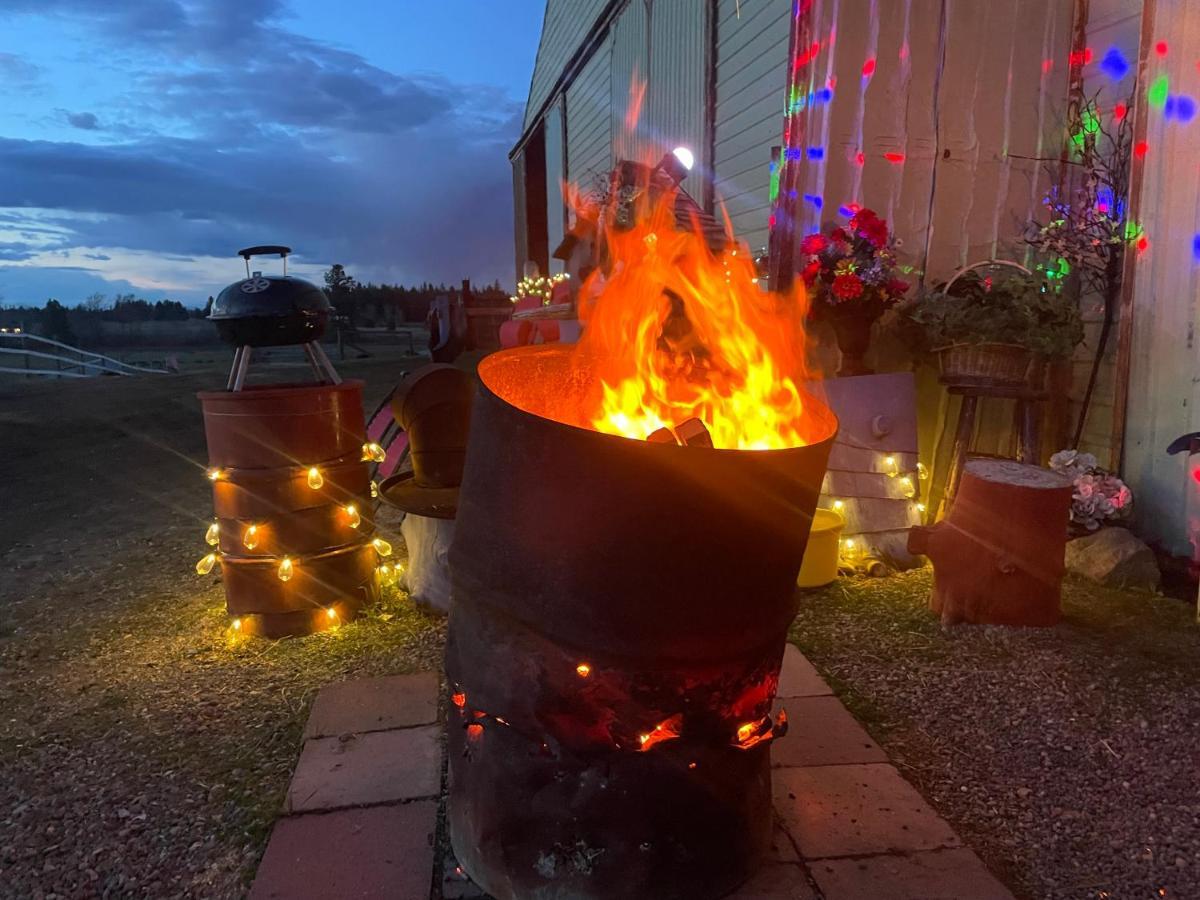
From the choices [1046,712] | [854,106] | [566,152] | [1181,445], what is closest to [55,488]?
[854,106]

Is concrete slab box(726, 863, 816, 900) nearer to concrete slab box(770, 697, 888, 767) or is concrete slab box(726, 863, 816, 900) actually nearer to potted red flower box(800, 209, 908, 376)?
concrete slab box(770, 697, 888, 767)

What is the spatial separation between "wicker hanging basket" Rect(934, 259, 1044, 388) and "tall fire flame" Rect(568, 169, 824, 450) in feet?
9.96

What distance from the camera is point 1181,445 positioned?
365 cm

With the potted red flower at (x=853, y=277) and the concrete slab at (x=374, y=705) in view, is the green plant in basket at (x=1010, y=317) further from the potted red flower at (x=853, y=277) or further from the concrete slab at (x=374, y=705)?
the concrete slab at (x=374, y=705)

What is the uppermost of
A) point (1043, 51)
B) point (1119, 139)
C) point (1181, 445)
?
point (1043, 51)

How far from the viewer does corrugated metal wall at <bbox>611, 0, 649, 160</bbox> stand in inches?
384

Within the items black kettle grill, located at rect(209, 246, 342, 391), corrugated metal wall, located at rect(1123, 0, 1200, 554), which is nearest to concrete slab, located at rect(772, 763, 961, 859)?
black kettle grill, located at rect(209, 246, 342, 391)

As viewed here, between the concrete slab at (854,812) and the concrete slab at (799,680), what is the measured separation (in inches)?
21.4

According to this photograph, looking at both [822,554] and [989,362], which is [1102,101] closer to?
[989,362]

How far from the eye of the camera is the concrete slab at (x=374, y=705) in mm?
2902

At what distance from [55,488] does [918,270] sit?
795 centimetres

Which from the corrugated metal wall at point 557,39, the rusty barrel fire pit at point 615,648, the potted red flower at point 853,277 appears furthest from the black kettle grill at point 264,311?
the corrugated metal wall at point 557,39

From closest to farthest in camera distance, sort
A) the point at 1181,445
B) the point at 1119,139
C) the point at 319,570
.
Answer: the point at 1181,445 < the point at 319,570 < the point at 1119,139

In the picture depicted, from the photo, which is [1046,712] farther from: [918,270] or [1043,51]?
[1043,51]
